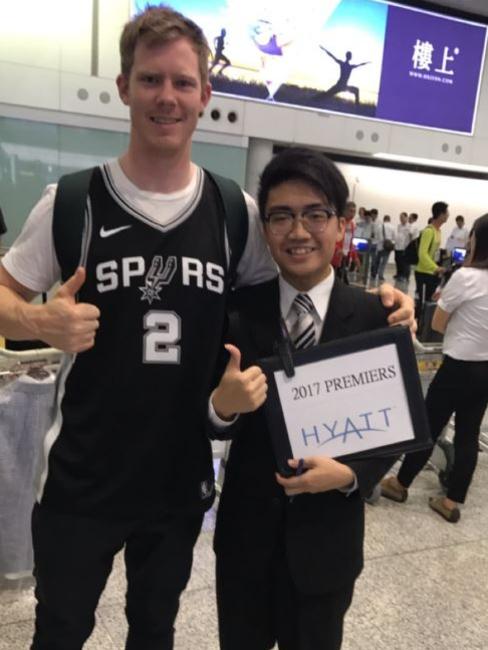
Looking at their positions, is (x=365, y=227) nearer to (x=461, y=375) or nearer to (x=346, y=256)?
(x=346, y=256)

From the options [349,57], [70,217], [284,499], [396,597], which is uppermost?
[349,57]

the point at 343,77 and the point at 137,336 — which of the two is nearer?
the point at 137,336

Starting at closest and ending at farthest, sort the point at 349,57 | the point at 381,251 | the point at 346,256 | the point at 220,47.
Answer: the point at 220,47 → the point at 349,57 → the point at 346,256 → the point at 381,251

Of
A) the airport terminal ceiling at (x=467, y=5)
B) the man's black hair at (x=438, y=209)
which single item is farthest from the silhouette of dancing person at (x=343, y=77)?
the man's black hair at (x=438, y=209)

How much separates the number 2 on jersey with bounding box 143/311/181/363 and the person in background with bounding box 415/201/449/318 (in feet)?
20.5

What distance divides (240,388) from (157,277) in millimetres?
339

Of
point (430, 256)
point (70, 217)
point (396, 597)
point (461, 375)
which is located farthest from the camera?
point (430, 256)

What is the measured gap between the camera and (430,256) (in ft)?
27.6

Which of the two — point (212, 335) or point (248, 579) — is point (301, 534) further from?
point (212, 335)

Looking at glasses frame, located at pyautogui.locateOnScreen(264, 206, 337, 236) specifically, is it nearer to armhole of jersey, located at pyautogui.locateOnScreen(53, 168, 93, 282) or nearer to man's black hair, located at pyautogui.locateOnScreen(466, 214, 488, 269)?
armhole of jersey, located at pyautogui.locateOnScreen(53, 168, 93, 282)

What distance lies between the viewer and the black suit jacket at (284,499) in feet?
4.52

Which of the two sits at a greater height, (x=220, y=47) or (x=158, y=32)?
(x=220, y=47)

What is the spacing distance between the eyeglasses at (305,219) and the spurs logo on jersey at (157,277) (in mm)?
267

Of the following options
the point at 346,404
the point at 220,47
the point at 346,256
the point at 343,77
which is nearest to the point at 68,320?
the point at 346,404
